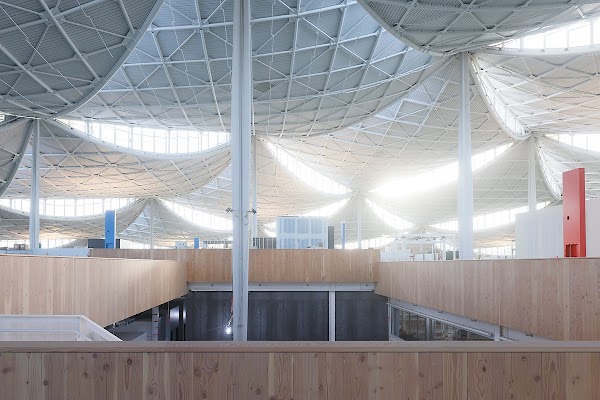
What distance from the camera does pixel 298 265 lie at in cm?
3512

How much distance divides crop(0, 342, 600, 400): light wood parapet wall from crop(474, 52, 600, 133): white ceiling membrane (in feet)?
105

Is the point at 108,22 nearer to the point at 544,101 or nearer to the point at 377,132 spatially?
the point at 377,132

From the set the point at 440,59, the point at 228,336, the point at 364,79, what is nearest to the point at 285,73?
the point at 364,79

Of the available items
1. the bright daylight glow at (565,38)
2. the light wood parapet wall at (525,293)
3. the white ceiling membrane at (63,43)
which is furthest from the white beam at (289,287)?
the bright daylight glow at (565,38)

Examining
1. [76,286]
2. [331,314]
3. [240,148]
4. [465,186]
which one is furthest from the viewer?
[331,314]

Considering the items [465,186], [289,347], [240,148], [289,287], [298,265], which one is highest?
[240,148]

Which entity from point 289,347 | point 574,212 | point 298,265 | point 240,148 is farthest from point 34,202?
point 289,347

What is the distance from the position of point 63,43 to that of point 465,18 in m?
18.8

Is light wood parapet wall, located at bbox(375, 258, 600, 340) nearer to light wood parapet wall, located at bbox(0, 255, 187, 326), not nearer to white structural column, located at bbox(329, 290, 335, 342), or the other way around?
light wood parapet wall, located at bbox(0, 255, 187, 326)

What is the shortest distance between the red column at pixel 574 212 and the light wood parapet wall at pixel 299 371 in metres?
12.0

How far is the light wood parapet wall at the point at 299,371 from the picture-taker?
4.11 meters

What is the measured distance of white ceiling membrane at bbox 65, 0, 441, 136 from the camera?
96.3 feet

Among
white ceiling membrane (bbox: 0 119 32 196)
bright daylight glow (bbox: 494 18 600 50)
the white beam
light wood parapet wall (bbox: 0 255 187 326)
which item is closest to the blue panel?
the white beam

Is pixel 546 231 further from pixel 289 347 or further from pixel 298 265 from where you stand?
pixel 289 347
